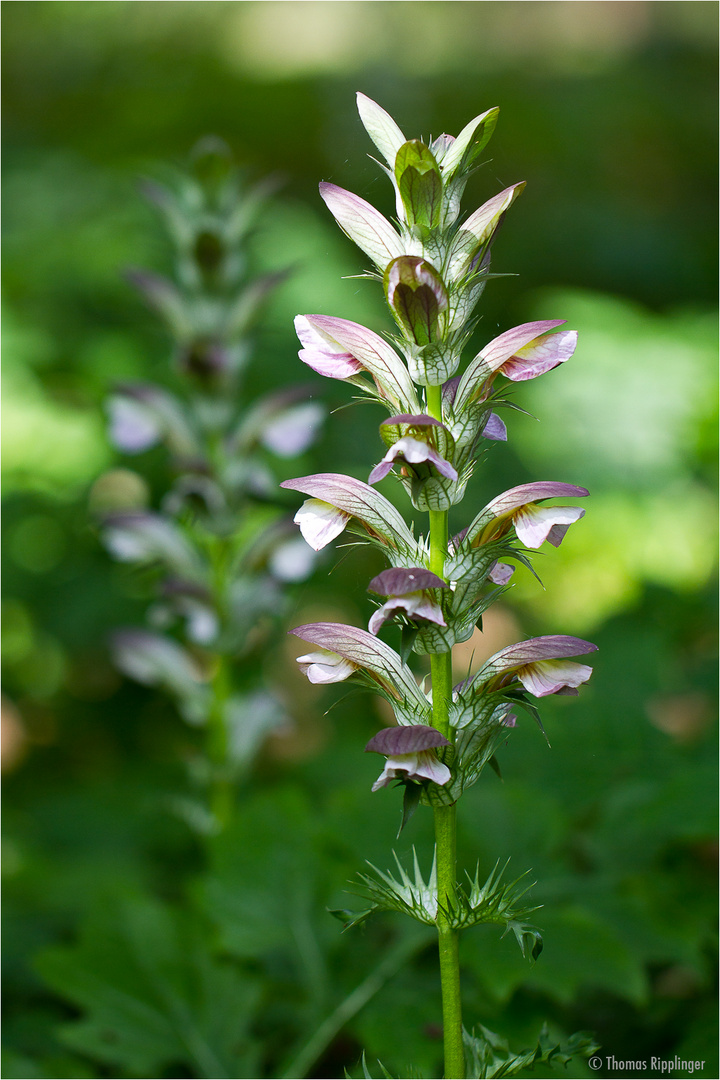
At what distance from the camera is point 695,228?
380 inches

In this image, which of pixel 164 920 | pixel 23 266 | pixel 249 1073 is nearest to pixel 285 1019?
pixel 249 1073

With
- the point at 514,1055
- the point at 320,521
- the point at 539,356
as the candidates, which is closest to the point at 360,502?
the point at 320,521

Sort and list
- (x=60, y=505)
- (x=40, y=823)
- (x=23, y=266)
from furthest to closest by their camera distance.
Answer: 1. (x=23, y=266)
2. (x=60, y=505)
3. (x=40, y=823)

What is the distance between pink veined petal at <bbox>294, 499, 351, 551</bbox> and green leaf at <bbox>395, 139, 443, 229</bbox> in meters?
0.35

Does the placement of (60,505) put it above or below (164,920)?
above

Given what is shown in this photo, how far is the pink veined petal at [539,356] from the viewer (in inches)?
36.4

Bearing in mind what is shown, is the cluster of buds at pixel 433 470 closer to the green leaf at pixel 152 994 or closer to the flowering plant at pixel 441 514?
the flowering plant at pixel 441 514

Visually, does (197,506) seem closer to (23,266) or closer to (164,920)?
(164,920)

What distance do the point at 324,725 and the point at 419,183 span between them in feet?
11.9

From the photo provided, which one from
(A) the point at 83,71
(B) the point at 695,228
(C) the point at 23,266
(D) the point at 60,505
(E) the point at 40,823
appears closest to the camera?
(E) the point at 40,823

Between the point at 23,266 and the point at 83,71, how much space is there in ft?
29.5

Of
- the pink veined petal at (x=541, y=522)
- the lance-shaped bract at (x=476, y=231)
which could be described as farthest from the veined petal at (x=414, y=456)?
the lance-shaped bract at (x=476, y=231)

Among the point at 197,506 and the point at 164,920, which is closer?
the point at 164,920

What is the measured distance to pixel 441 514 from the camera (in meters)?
0.94
